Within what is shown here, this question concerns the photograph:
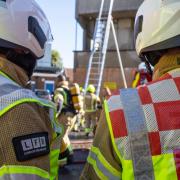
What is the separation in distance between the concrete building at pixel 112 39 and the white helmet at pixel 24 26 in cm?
1772

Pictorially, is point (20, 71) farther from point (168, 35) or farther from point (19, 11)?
point (168, 35)

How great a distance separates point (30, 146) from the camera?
1723mm

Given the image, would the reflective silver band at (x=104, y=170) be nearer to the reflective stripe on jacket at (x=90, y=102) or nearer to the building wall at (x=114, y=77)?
the reflective stripe on jacket at (x=90, y=102)

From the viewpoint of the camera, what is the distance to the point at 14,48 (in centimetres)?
216

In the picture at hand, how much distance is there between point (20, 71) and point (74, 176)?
4.62 m

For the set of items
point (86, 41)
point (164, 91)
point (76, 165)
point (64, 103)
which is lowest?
point (76, 165)

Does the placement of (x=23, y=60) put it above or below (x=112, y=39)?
below

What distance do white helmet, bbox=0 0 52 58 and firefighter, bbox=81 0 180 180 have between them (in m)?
0.65

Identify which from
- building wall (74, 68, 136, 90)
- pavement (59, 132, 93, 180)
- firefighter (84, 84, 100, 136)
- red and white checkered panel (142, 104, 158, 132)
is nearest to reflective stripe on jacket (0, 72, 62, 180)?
red and white checkered panel (142, 104, 158, 132)

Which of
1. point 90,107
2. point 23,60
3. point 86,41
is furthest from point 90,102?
point 23,60

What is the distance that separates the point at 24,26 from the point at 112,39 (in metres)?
21.0

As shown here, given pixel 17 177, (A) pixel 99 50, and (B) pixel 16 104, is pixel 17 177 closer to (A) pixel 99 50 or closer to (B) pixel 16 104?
(B) pixel 16 104

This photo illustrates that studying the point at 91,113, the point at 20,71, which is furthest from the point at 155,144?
the point at 91,113

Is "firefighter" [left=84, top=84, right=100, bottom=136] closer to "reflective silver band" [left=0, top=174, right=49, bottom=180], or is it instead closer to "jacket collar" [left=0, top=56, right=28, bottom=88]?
"jacket collar" [left=0, top=56, right=28, bottom=88]
